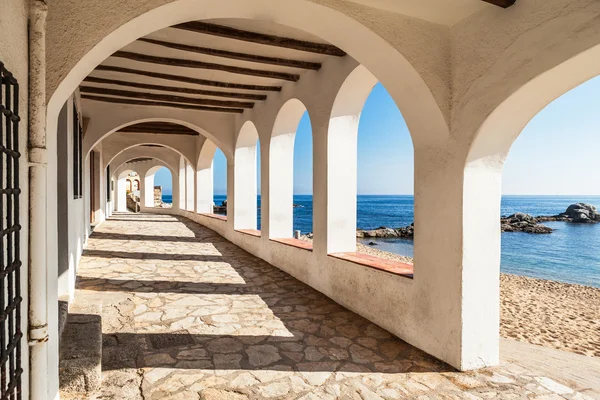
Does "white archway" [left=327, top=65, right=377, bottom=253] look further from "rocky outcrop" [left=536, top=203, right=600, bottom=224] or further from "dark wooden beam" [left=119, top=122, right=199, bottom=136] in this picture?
"rocky outcrop" [left=536, top=203, right=600, bottom=224]

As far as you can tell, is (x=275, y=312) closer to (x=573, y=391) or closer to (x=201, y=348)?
(x=201, y=348)

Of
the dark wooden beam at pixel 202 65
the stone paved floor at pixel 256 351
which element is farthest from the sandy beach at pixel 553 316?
the dark wooden beam at pixel 202 65

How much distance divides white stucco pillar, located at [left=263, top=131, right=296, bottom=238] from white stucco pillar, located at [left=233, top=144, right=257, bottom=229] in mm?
1846

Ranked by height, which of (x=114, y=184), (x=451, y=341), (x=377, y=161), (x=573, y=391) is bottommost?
(x=573, y=391)

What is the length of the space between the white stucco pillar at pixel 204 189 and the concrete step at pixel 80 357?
10.3 metres

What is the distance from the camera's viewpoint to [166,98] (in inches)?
277

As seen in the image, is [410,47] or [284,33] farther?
[284,33]

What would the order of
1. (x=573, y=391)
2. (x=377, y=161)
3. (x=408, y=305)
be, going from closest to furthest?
1. (x=573, y=391)
2. (x=408, y=305)
3. (x=377, y=161)

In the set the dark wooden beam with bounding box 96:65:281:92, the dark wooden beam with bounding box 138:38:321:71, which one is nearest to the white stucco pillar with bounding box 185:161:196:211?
the dark wooden beam with bounding box 96:65:281:92

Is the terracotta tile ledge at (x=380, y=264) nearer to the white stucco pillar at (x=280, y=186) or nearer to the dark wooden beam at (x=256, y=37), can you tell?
the white stucco pillar at (x=280, y=186)

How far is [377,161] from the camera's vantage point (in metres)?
62.9

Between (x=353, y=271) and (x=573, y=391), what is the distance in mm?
2240

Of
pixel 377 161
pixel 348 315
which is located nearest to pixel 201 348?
pixel 348 315

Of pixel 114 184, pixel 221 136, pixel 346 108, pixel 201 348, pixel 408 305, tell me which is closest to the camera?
pixel 201 348
